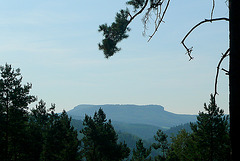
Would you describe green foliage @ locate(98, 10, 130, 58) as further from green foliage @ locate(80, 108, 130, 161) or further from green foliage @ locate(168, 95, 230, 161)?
green foliage @ locate(80, 108, 130, 161)

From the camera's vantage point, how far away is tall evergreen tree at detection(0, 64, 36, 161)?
27.8 metres

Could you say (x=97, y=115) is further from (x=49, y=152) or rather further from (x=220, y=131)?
(x=220, y=131)

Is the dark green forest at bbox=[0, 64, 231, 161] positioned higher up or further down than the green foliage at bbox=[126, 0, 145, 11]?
further down

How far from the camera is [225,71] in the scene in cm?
503

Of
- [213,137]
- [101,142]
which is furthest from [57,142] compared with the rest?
[213,137]

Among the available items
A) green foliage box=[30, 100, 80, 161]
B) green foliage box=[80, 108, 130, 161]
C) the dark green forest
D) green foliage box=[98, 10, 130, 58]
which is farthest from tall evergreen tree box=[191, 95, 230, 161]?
green foliage box=[98, 10, 130, 58]
